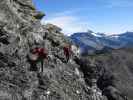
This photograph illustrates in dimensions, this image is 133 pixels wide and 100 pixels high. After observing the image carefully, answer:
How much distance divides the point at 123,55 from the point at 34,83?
468 feet

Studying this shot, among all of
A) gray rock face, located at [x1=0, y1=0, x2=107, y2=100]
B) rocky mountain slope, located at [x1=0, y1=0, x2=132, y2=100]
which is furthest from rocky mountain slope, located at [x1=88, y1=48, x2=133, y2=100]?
gray rock face, located at [x1=0, y1=0, x2=107, y2=100]

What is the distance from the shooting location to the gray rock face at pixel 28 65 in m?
31.4

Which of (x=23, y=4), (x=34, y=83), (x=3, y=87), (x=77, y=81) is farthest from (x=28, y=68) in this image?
(x=23, y=4)

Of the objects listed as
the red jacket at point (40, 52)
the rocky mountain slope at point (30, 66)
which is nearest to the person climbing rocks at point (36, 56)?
the red jacket at point (40, 52)

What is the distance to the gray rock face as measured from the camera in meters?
31.4

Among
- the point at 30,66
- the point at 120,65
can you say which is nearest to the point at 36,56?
the point at 30,66

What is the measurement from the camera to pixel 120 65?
153 meters

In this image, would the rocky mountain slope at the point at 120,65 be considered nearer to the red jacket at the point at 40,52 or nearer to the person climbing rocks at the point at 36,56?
the person climbing rocks at the point at 36,56

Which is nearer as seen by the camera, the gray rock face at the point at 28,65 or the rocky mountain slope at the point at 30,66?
the gray rock face at the point at 28,65

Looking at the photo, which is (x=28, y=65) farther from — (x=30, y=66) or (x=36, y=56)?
(x=36, y=56)

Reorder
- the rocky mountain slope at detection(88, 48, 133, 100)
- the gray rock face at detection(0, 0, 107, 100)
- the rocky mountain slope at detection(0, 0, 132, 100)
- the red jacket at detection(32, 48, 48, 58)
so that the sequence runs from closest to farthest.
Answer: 1. the gray rock face at detection(0, 0, 107, 100)
2. the rocky mountain slope at detection(0, 0, 132, 100)
3. the red jacket at detection(32, 48, 48, 58)
4. the rocky mountain slope at detection(88, 48, 133, 100)

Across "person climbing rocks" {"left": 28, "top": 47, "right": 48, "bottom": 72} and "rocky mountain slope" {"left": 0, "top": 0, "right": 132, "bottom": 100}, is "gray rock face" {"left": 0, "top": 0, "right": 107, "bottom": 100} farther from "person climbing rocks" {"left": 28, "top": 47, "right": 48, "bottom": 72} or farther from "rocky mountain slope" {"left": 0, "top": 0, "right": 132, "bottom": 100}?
"person climbing rocks" {"left": 28, "top": 47, "right": 48, "bottom": 72}

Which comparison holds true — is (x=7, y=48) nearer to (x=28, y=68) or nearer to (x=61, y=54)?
(x=28, y=68)

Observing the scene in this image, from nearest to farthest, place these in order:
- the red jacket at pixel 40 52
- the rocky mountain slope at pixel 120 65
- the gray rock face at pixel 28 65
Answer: the gray rock face at pixel 28 65, the red jacket at pixel 40 52, the rocky mountain slope at pixel 120 65
